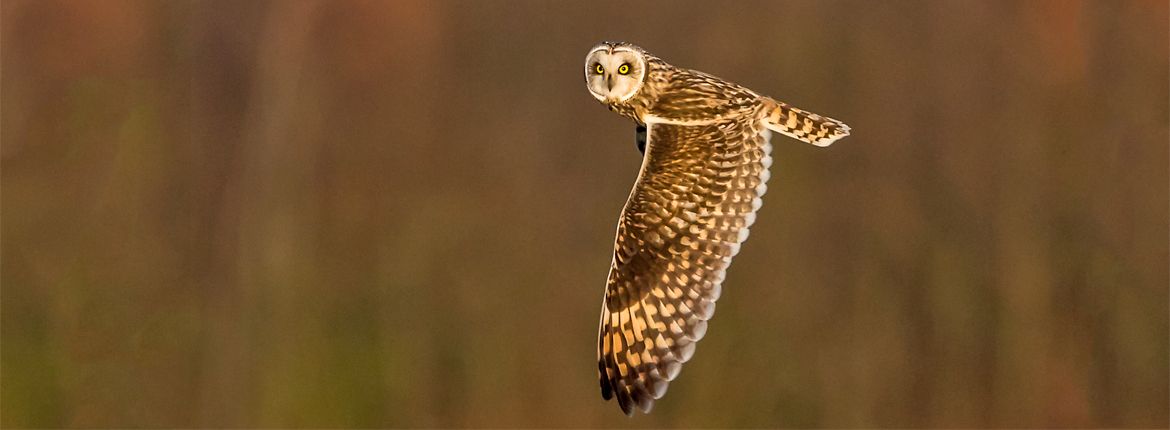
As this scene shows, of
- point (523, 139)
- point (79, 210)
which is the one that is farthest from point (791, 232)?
point (79, 210)

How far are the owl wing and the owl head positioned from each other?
161 mm

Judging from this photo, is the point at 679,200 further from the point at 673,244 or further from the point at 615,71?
the point at 615,71

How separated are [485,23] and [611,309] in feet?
8.18

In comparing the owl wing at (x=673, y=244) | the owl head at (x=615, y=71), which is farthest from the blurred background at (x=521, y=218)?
the owl head at (x=615, y=71)

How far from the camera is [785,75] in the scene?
17.2 feet

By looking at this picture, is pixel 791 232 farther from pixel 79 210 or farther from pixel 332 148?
pixel 79 210

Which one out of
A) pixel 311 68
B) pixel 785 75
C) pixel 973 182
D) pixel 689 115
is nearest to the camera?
pixel 689 115

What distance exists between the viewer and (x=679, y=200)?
135 inches

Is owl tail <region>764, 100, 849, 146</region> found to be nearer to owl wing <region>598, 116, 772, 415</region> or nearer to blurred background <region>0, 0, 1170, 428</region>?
owl wing <region>598, 116, 772, 415</region>

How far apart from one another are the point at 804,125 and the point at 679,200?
0.30 meters

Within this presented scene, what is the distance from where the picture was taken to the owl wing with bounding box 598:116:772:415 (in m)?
3.37

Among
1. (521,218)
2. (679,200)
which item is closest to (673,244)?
(679,200)

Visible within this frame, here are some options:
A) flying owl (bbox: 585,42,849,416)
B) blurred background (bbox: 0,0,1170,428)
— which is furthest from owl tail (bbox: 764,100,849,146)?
blurred background (bbox: 0,0,1170,428)

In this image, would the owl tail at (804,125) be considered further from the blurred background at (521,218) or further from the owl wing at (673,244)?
the blurred background at (521,218)
